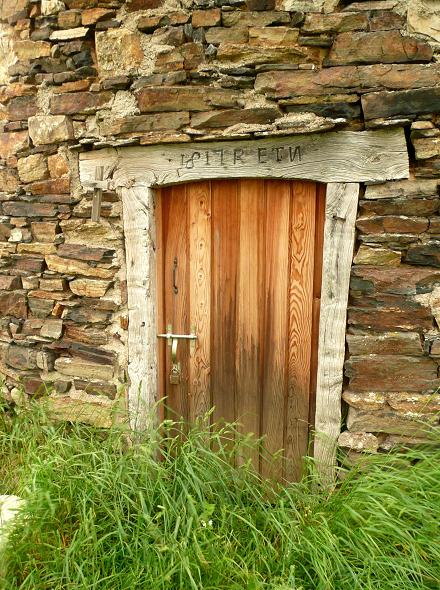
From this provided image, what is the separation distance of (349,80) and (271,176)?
1.84 feet

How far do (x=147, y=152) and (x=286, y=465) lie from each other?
76.5 inches

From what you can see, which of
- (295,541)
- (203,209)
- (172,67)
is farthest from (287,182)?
(295,541)

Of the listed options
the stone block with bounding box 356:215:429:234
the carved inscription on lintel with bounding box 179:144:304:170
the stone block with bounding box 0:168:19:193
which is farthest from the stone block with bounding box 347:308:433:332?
the stone block with bounding box 0:168:19:193

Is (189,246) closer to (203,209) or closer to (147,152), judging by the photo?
(203,209)

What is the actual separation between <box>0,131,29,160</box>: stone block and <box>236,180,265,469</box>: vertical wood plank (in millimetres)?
1348

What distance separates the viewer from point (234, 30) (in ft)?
7.44

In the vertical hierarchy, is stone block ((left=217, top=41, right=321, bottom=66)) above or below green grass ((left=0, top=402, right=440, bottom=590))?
above

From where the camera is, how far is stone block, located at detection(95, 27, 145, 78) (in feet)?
8.04

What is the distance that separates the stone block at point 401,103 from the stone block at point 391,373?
117cm

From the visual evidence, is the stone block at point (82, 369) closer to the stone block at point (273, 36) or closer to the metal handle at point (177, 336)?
the metal handle at point (177, 336)

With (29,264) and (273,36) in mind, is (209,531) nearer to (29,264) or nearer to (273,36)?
(29,264)

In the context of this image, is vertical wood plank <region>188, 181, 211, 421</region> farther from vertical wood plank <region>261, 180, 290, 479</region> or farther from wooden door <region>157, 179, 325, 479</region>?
vertical wood plank <region>261, 180, 290, 479</region>

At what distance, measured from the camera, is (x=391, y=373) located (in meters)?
2.33

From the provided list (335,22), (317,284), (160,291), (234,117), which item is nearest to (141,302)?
(160,291)
